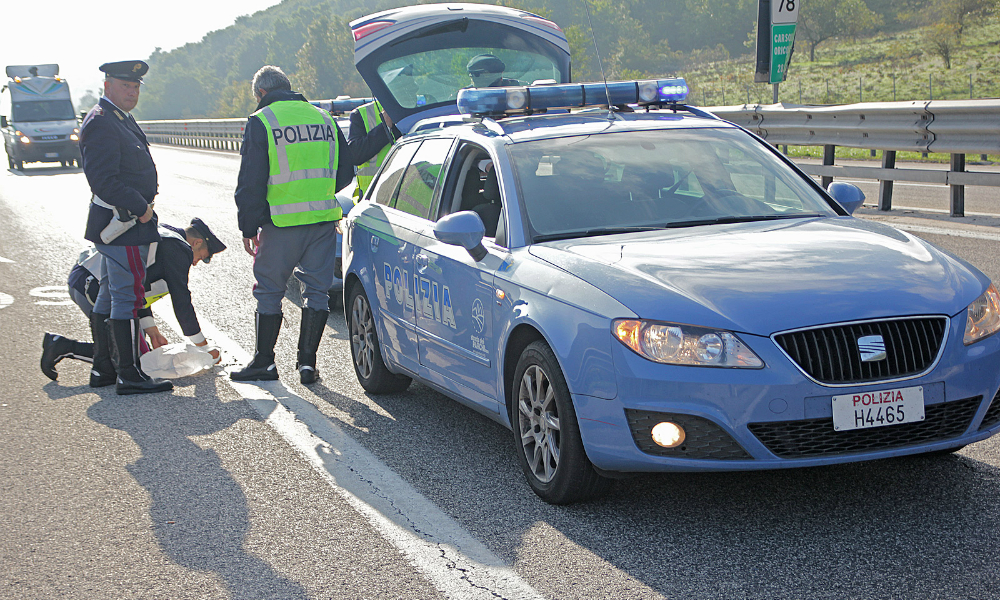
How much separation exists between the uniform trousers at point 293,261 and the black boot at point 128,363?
78cm

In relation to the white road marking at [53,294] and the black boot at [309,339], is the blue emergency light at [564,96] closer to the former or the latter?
the black boot at [309,339]

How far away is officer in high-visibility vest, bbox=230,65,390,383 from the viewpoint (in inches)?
263

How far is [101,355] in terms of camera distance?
7008mm

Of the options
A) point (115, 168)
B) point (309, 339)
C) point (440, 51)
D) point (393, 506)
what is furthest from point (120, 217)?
point (440, 51)

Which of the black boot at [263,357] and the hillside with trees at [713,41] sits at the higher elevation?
the hillside with trees at [713,41]

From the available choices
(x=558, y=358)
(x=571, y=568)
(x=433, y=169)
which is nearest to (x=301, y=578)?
(x=571, y=568)

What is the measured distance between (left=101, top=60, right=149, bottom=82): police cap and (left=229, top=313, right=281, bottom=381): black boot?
65.4 inches

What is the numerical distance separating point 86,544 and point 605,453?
2.02 metres

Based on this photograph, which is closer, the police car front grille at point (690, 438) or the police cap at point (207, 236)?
the police car front grille at point (690, 438)

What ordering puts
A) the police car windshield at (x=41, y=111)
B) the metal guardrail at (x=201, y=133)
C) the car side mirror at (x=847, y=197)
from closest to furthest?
the car side mirror at (x=847, y=197)
the police car windshield at (x=41, y=111)
the metal guardrail at (x=201, y=133)

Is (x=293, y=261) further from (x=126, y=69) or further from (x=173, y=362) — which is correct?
(x=126, y=69)

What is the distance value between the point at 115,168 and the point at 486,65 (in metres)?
4.14

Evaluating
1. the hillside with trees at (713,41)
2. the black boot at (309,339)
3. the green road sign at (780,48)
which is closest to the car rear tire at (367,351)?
the black boot at (309,339)

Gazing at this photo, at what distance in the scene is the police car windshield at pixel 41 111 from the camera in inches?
1429
